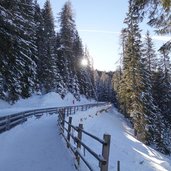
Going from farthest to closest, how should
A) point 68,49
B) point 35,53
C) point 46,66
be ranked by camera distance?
1. point 68,49
2. point 46,66
3. point 35,53

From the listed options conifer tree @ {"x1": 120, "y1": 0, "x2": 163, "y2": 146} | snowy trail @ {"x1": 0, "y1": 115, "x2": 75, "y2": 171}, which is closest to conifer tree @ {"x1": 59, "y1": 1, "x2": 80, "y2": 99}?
conifer tree @ {"x1": 120, "y1": 0, "x2": 163, "y2": 146}

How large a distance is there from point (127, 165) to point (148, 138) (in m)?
20.4

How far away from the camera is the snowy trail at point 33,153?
11094mm

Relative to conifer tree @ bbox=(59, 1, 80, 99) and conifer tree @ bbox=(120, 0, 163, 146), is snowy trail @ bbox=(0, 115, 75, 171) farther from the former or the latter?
conifer tree @ bbox=(59, 1, 80, 99)

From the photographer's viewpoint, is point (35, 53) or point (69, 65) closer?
point (35, 53)

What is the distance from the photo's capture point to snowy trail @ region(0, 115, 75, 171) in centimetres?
1109

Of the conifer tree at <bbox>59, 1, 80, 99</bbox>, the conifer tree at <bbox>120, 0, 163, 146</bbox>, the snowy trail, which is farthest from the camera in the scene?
the conifer tree at <bbox>59, 1, 80, 99</bbox>

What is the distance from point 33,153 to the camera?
13.1m

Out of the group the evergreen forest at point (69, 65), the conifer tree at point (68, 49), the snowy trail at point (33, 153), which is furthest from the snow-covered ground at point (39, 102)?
the snowy trail at point (33, 153)

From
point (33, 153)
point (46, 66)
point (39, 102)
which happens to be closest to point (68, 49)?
point (46, 66)

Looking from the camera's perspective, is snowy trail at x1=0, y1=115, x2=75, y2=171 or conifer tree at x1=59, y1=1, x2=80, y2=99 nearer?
snowy trail at x1=0, y1=115, x2=75, y2=171

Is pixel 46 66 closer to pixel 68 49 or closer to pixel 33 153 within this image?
pixel 68 49

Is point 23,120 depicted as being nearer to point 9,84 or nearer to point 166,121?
point 9,84

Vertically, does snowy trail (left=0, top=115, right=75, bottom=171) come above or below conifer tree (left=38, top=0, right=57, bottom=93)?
below
